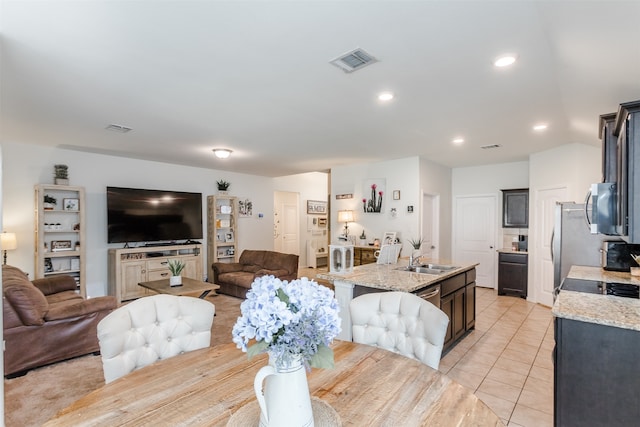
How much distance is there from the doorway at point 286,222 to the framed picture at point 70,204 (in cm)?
433

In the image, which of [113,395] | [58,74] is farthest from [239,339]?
[58,74]

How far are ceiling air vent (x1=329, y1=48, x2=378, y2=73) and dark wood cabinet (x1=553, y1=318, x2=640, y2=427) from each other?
2075mm

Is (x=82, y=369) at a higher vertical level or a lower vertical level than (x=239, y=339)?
lower

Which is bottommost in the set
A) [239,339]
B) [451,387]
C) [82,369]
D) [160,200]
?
[82,369]

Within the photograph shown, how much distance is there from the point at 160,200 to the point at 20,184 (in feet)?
6.45

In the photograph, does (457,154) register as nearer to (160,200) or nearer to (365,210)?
(365,210)

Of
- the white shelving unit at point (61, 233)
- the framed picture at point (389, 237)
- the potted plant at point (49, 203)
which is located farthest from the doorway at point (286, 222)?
the potted plant at point (49, 203)

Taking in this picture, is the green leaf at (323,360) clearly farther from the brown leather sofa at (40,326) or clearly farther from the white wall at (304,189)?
the white wall at (304,189)

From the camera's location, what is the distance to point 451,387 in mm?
1215

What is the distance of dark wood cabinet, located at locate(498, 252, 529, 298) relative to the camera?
18.8ft

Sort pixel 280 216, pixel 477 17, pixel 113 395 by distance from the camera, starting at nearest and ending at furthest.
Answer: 1. pixel 113 395
2. pixel 477 17
3. pixel 280 216

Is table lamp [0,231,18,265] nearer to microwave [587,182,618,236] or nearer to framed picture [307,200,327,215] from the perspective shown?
framed picture [307,200,327,215]

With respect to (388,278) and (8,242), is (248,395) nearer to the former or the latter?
(388,278)

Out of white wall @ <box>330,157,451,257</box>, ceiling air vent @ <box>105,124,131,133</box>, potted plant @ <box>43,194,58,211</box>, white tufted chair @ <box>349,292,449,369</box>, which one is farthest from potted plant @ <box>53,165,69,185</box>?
white tufted chair @ <box>349,292,449,369</box>
